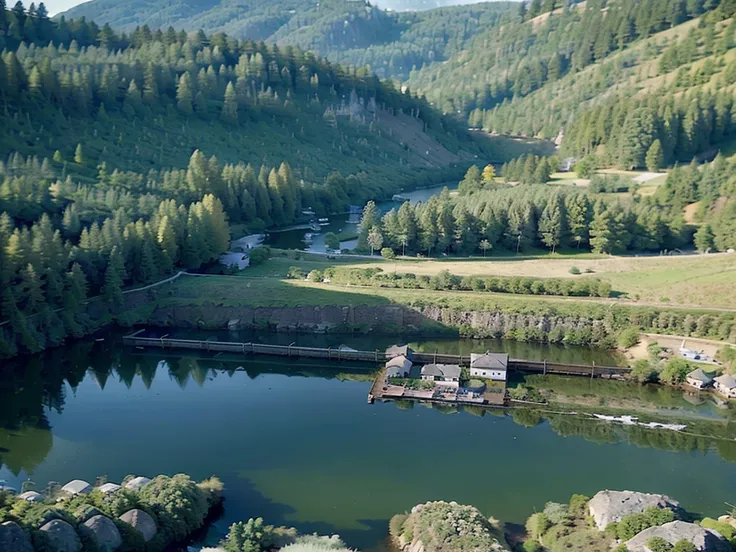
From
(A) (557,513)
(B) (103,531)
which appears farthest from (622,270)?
(B) (103,531)

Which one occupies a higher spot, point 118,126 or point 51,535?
point 118,126

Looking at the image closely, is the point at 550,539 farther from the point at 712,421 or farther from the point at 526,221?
the point at 526,221

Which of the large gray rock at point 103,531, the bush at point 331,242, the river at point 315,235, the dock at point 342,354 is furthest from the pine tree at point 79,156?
the large gray rock at point 103,531

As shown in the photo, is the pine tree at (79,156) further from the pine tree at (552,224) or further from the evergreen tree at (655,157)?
the evergreen tree at (655,157)

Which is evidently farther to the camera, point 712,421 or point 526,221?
point 526,221

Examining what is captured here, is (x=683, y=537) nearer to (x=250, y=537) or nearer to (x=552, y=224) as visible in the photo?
(x=250, y=537)

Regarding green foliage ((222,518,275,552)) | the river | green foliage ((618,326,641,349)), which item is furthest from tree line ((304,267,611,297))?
green foliage ((222,518,275,552))

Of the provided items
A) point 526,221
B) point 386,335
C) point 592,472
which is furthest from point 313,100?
point 592,472
